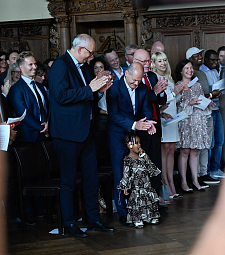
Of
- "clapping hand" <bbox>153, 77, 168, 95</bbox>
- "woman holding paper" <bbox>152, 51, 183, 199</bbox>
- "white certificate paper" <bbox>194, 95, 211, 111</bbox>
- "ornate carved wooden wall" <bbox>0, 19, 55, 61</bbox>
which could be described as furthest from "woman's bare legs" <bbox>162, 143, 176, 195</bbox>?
"ornate carved wooden wall" <bbox>0, 19, 55, 61</bbox>

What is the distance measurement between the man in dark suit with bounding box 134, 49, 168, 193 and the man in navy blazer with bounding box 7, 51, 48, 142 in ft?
3.37

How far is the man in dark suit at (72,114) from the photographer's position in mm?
3869

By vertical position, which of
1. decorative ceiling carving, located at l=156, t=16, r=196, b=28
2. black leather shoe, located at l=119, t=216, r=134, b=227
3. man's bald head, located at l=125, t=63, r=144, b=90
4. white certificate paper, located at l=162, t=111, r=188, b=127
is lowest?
black leather shoe, located at l=119, t=216, r=134, b=227

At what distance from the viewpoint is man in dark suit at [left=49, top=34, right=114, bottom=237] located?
3869 millimetres

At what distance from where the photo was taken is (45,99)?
4883 millimetres

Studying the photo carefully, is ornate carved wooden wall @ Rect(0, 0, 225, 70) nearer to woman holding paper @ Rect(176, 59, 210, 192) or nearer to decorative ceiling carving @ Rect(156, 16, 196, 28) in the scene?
decorative ceiling carving @ Rect(156, 16, 196, 28)

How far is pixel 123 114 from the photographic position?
14.5ft

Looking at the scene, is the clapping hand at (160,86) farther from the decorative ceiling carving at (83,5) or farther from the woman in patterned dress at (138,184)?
the decorative ceiling carving at (83,5)

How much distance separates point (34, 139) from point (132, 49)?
6.49ft

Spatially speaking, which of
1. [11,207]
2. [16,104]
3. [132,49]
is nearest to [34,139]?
[16,104]

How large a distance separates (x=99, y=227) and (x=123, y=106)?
3.74 feet

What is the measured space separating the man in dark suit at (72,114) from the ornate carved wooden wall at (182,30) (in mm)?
4546

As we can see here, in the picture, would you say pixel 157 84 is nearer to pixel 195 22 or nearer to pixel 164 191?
pixel 164 191

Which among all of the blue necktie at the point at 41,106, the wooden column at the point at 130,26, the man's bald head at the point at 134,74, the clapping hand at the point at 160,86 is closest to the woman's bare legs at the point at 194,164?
the clapping hand at the point at 160,86
